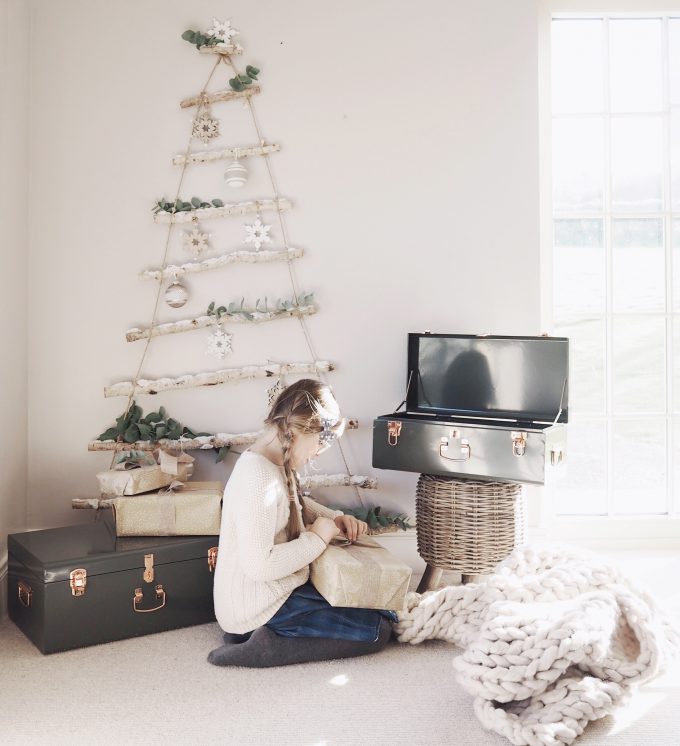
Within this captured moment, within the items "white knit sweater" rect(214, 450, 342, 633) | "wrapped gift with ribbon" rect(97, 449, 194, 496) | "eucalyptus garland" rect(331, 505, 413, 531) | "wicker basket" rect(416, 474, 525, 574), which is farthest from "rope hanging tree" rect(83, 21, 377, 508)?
"white knit sweater" rect(214, 450, 342, 633)

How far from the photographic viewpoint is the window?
325 cm

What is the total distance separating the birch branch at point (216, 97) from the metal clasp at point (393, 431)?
60.2 inches

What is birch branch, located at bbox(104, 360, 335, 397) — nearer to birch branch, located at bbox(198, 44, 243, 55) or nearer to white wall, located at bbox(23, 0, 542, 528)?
white wall, located at bbox(23, 0, 542, 528)

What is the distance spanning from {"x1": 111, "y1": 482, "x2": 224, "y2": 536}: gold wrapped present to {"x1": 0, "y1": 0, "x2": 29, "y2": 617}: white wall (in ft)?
1.85

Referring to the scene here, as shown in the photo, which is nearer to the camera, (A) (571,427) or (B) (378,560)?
(B) (378,560)

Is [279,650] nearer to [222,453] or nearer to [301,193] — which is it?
[222,453]

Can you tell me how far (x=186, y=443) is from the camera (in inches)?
115

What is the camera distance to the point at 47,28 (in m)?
2.94

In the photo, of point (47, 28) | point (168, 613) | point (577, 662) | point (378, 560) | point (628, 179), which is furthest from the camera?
point (628, 179)

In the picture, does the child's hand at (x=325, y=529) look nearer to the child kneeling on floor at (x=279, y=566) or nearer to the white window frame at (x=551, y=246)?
the child kneeling on floor at (x=279, y=566)

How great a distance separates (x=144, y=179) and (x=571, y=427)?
7.22ft

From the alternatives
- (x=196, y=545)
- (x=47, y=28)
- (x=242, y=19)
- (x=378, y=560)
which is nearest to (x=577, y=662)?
(x=378, y=560)

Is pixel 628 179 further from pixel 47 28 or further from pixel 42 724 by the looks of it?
pixel 42 724

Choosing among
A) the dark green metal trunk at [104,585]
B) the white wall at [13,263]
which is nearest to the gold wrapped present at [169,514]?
the dark green metal trunk at [104,585]
